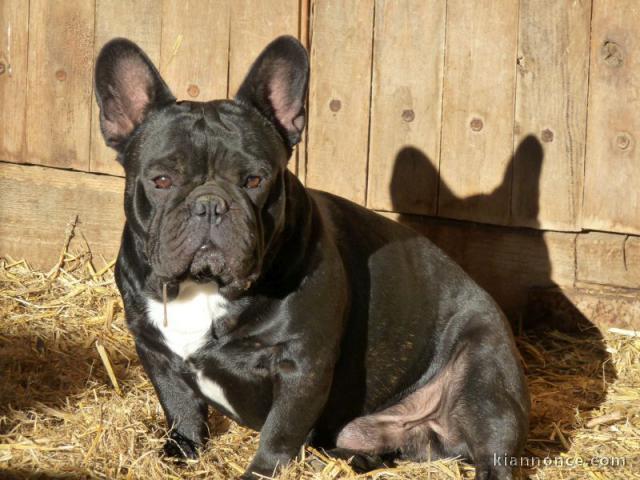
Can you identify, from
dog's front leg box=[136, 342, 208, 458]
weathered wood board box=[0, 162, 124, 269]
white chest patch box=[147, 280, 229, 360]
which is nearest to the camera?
white chest patch box=[147, 280, 229, 360]

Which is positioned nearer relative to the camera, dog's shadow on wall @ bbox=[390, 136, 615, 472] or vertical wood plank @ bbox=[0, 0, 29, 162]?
dog's shadow on wall @ bbox=[390, 136, 615, 472]

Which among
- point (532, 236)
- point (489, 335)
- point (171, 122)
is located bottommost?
point (489, 335)

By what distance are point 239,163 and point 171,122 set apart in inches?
12.6

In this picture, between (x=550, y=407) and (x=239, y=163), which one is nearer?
(x=239, y=163)

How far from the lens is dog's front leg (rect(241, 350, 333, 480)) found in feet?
13.1

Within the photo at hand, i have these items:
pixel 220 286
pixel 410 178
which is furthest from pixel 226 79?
pixel 220 286

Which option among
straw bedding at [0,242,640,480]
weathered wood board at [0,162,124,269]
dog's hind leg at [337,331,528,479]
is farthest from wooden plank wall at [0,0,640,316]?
dog's hind leg at [337,331,528,479]

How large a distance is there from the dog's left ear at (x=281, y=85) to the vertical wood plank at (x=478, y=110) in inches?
68.4

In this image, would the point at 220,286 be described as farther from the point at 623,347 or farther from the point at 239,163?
the point at 623,347

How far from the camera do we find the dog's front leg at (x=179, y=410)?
4.34 meters

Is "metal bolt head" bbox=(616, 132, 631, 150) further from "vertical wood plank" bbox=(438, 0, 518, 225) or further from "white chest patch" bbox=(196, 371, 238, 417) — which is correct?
"white chest patch" bbox=(196, 371, 238, 417)

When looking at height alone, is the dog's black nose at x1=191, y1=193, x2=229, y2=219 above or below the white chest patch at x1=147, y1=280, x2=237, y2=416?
above

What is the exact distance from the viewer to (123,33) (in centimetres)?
604

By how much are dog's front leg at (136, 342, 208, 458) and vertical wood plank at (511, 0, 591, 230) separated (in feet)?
7.25
